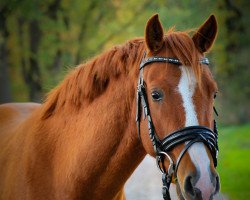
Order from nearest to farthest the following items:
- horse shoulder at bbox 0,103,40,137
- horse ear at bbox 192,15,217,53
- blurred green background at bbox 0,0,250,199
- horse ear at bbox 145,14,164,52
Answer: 1. horse ear at bbox 145,14,164,52
2. horse ear at bbox 192,15,217,53
3. horse shoulder at bbox 0,103,40,137
4. blurred green background at bbox 0,0,250,199

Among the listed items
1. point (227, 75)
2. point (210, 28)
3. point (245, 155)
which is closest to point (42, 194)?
point (210, 28)

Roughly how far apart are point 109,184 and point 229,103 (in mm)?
18040

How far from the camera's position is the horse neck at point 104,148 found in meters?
3.40

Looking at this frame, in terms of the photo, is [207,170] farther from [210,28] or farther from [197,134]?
[210,28]

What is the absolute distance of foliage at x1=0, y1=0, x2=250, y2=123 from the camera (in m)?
12.7

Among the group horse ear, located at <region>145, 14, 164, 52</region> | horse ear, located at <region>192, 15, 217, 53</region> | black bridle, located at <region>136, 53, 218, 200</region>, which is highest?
horse ear, located at <region>145, 14, 164, 52</region>

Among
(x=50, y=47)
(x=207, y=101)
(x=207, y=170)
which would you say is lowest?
(x=50, y=47)

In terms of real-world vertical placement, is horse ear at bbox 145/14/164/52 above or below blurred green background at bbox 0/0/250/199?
above

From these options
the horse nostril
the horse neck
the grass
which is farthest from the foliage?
the horse nostril

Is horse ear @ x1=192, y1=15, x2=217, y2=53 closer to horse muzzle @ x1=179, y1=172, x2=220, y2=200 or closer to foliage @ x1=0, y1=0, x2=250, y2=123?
horse muzzle @ x1=179, y1=172, x2=220, y2=200

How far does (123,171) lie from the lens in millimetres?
3430

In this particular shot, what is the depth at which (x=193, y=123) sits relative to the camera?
2.95 metres

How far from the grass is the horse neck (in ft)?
15.5

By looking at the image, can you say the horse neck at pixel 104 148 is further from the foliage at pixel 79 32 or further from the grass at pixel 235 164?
the foliage at pixel 79 32
